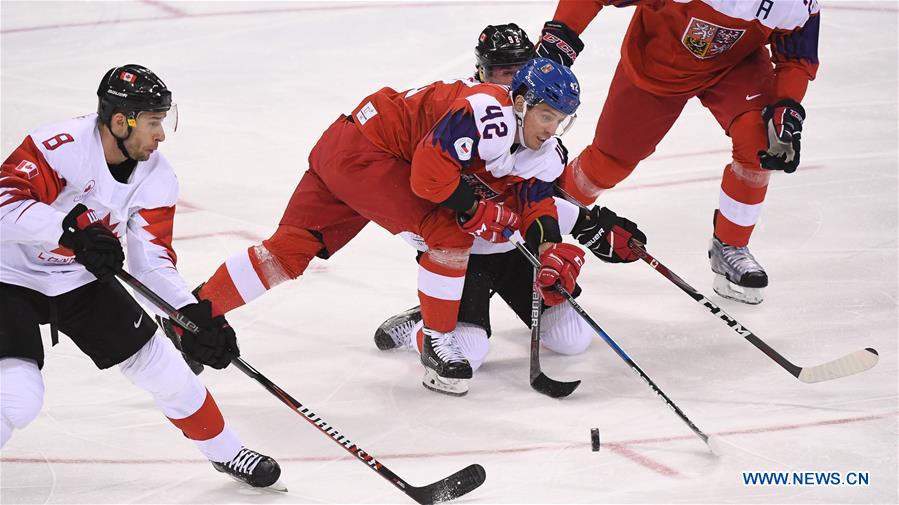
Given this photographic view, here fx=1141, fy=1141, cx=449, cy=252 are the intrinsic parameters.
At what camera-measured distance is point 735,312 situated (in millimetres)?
3957

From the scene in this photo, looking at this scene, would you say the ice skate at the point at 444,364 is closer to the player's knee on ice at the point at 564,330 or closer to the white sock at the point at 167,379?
the player's knee on ice at the point at 564,330

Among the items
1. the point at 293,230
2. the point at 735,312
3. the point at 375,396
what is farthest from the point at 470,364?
the point at 735,312

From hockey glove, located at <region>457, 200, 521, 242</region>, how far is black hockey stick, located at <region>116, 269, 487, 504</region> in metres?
0.79

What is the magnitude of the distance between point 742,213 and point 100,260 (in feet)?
7.67

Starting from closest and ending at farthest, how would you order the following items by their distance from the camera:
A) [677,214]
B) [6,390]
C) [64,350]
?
[6,390] < [64,350] < [677,214]

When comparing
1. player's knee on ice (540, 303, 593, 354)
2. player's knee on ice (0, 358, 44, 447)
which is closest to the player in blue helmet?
player's knee on ice (540, 303, 593, 354)

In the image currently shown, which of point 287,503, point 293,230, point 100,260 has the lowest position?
point 287,503

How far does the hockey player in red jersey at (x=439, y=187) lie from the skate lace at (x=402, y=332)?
7.2 inches

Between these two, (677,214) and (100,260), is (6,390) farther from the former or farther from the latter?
(677,214)

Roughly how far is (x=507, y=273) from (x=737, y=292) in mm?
883

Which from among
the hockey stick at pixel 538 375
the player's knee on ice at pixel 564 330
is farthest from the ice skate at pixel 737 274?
the hockey stick at pixel 538 375

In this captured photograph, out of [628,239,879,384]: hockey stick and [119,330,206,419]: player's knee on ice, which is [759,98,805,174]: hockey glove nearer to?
[628,239,879,384]: hockey stick

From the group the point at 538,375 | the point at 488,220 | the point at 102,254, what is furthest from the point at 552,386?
the point at 102,254

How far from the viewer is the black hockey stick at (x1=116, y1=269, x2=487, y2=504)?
2680 millimetres
